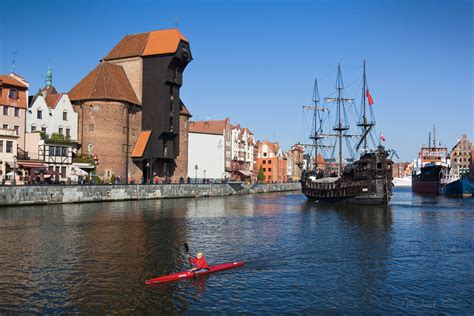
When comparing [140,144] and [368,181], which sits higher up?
[140,144]

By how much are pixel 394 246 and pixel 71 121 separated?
62875 millimetres

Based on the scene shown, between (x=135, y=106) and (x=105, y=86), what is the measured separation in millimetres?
6563

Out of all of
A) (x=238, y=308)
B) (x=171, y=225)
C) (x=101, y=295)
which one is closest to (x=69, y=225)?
(x=171, y=225)

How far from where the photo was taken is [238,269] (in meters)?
24.6

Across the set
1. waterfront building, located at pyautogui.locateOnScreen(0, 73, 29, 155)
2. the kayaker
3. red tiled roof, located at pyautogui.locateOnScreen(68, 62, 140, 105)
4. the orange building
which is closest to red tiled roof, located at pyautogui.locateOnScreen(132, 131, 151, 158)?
red tiled roof, located at pyautogui.locateOnScreen(68, 62, 140, 105)

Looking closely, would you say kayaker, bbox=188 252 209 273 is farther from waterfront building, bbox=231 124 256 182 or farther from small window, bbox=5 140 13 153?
waterfront building, bbox=231 124 256 182

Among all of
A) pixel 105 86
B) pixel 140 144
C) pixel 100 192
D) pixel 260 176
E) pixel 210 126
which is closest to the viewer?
pixel 100 192

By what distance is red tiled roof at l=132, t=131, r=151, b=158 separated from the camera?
84.1 m

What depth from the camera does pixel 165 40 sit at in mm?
88438

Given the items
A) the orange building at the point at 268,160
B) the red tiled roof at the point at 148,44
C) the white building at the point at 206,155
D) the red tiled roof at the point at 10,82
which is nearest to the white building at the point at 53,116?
the red tiled roof at the point at 10,82

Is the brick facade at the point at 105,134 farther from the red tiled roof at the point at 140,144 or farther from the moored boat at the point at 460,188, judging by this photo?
the moored boat at the point at 460,188

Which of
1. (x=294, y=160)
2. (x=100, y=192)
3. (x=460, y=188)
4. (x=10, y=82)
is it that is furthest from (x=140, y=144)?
(x=294, y=160)

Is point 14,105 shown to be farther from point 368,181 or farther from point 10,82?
point 368,181

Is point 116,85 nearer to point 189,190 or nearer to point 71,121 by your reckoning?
point 71,121
